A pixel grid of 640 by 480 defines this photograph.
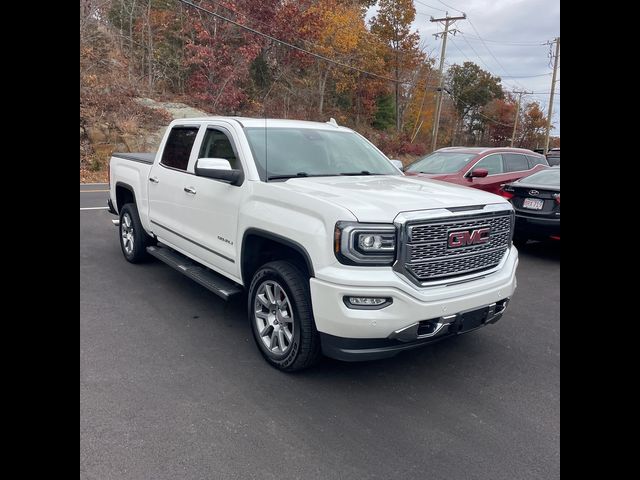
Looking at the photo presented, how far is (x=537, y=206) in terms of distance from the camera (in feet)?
25.5

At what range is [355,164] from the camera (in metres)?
4.84

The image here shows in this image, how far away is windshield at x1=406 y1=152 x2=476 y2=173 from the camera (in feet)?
31.7

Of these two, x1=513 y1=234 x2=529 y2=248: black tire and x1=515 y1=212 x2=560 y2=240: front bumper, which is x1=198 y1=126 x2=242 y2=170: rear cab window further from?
x1=513 y1=234 x2=529 y2=248: black tire

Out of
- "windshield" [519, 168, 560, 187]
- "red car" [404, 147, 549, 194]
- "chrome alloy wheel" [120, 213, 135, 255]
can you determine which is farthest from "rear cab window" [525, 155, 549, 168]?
"chrome alloy wheel" [120, 213, 135, 255]

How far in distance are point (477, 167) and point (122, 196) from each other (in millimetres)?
6574

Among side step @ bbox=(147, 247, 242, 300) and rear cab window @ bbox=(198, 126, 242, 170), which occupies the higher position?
rear cab window @ bbox=(198, 126, 242, 170)

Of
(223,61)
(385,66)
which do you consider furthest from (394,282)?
(385,66)

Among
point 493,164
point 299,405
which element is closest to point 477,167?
point 493,164

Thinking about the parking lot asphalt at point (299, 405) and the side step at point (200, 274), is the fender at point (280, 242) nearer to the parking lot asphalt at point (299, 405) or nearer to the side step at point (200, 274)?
the side step at point (200, 274)

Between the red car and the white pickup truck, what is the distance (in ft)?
14.9

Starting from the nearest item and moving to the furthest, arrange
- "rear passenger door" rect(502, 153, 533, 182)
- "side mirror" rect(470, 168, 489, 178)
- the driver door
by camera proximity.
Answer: the driver door → "side mirror" rect(470, 168, 489, 178) → "rear passenger door" rect(502, 153, 533, 182)

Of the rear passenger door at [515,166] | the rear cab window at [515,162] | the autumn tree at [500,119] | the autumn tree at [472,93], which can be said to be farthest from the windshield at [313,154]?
the autumn tree at [500,119]

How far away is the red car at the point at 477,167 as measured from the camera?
9.29 metres
